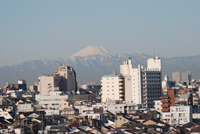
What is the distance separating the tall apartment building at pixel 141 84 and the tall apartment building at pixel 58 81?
22145 mm

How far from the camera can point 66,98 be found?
331 feet

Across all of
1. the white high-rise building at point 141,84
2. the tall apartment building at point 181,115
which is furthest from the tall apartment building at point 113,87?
the tall apartment building at point 181,115

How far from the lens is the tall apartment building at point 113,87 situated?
95.8m

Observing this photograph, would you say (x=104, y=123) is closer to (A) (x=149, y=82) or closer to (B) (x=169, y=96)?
(B) (x=169, y=96)

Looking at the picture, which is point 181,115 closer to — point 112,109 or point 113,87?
point 112,109

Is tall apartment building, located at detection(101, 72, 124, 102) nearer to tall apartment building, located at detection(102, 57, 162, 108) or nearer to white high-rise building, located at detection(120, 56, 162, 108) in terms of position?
tall apartment building, located at detection(102, 57, 162, 108)

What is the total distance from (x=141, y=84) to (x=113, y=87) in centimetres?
641

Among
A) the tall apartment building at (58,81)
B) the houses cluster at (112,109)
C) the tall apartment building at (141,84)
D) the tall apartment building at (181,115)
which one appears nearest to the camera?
the houses cluster at (112,109)

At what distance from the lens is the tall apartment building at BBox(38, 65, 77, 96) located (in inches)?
4656

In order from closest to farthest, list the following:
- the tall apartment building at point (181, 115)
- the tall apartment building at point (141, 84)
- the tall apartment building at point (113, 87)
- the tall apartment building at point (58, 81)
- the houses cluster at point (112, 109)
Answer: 1. the houses cluster at point (112, 109)
2. the tall apartment building at point (181, 115)
3. the tall apartment building at point (141, 84)
4. the tall apartment building at point (113, 87)
5. the tall apartment building at point (58, 81)

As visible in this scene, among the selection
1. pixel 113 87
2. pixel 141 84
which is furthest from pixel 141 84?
pixel 113 87

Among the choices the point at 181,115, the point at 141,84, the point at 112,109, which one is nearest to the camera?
the point at 181,115

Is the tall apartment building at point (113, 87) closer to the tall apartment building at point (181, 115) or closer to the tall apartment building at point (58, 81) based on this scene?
the tall apartment building at point (58, 81)

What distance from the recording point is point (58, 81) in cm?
12038
